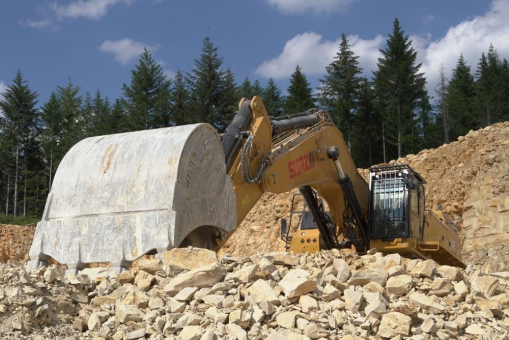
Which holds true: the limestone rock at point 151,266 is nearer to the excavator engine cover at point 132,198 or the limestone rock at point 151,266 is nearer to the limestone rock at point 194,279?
the excavator engine cover at point 132,198

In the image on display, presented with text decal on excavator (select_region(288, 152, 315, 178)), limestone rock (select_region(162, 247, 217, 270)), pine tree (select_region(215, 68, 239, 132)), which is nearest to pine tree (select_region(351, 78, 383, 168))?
pine tree (select_region(215, 68, 239, 132))

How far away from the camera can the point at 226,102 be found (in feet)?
128

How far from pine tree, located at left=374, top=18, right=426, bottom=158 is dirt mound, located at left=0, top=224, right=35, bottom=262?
76.9ft

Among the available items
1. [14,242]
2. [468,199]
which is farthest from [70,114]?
[468,199]

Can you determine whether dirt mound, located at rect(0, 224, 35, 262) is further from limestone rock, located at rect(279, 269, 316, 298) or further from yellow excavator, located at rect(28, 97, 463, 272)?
limestone rock, located at rect(279, 269, 316, 298)

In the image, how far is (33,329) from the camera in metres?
4.91

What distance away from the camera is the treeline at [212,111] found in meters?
39.0

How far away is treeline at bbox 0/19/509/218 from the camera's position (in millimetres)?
39000

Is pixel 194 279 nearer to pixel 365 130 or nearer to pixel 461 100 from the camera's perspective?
pixel 365 130

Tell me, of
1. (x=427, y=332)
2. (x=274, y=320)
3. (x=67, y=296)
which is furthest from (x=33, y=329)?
(x=427, y=332)

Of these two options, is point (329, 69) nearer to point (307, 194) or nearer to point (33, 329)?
point (307, 194)

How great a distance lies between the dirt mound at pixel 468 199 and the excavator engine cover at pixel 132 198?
1210 cm

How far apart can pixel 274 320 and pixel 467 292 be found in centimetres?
223

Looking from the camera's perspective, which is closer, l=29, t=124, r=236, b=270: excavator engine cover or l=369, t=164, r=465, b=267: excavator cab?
l=29, t=124, r=236, b=270: excavator engine cover
